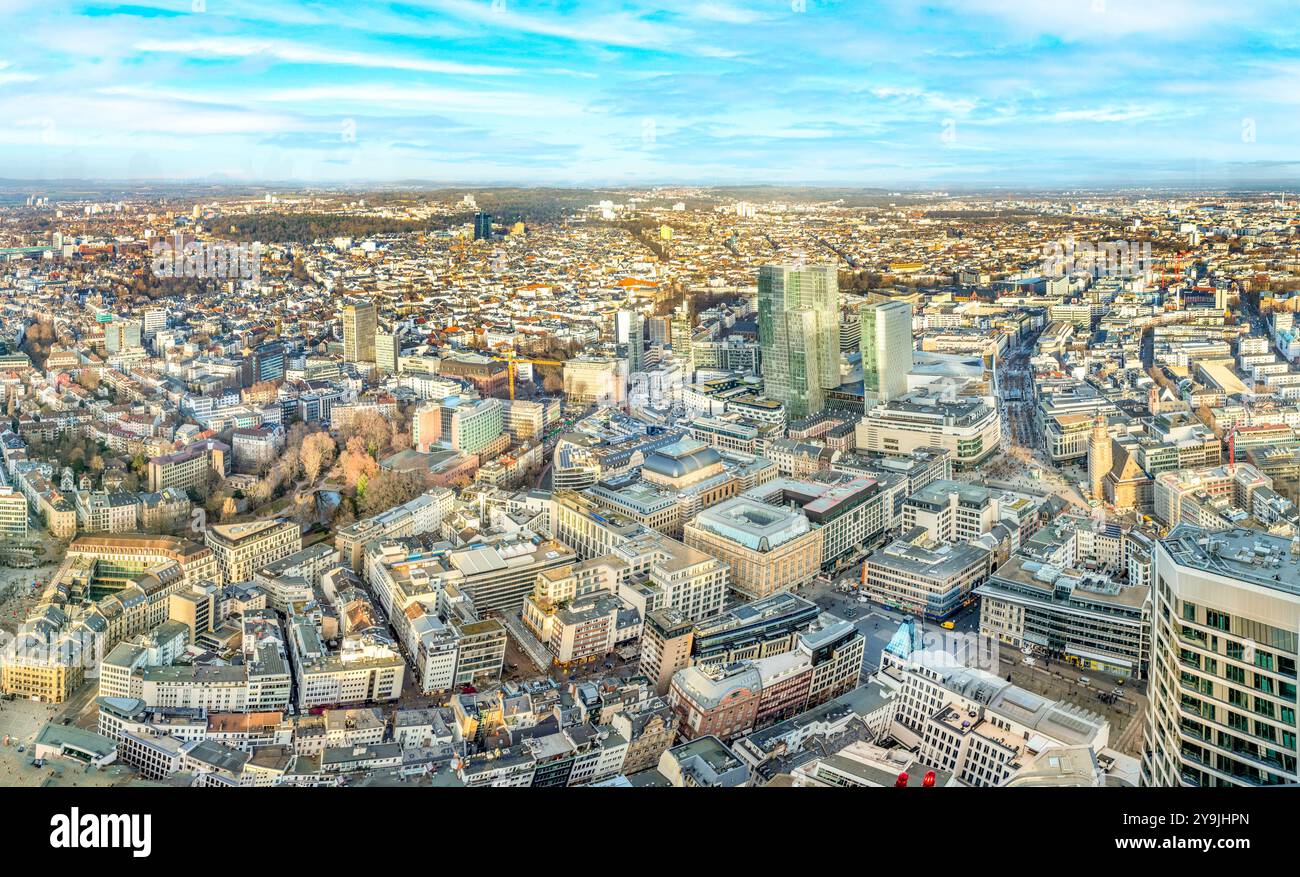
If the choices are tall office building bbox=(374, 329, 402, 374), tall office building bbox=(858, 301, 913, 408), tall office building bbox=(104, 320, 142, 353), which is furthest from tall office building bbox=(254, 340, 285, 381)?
tall office building bbox=(858, 301, 913, 408)

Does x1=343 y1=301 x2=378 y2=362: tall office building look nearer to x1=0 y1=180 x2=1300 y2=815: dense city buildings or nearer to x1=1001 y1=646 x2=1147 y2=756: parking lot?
x1=0 y1=180 x2=1300 y2=815: dense city buildings

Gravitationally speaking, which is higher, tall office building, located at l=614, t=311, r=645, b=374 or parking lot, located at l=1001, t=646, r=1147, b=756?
tall office building, located at l=614, t=311, r=645, b=374

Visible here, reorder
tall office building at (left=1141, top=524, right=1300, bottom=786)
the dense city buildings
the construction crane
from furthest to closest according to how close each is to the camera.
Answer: the construction crane → the dense city buildings → tall office building at (left=1141, top=524, right=1300, bottom=786)

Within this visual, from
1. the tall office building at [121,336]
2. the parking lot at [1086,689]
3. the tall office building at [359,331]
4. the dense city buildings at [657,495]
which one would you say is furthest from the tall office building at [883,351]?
the tall office building at [121,336]

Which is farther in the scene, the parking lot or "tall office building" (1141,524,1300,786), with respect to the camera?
the parking lot

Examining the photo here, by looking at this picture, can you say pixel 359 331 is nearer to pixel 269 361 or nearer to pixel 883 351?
pixel 269 361
